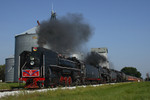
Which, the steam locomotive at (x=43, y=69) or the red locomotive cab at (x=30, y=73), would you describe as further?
the steam locomotive at (x=43, y=69)

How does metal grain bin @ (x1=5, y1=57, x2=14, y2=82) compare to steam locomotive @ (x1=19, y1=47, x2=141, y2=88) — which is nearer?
steam locomotive @ (x1=19, y1=47, x2=141, y2=88)

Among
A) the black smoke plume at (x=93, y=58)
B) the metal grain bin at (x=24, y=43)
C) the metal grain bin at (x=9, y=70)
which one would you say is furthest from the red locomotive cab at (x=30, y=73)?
the metal grain bin at (x=9, y=70)

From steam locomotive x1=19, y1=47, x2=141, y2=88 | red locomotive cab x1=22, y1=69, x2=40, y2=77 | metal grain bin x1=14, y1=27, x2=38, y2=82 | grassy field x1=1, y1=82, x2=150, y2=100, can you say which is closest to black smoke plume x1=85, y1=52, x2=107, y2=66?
metal grain bin x1=14, y1=27, x2=38, y2=82

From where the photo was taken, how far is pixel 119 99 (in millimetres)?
8867

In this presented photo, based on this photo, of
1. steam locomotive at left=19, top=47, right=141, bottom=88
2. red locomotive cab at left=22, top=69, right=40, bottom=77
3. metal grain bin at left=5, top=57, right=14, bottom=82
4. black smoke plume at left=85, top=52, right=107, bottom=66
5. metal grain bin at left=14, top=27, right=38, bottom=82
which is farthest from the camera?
metal grain bin at left=5, top=57, right=14, bottom=82

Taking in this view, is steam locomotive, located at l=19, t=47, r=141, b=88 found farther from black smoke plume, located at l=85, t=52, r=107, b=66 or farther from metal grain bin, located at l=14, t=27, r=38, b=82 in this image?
metal grain bin, located at l=14, t=27, r=38, b=82

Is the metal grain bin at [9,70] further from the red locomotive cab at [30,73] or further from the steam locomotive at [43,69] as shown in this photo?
the red locomotive cab at [30,73]

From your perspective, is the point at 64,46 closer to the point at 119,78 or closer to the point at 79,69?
the point at 79,69

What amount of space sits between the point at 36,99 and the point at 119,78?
4613cm

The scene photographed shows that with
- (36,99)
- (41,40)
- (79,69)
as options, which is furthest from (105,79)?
(36,99)

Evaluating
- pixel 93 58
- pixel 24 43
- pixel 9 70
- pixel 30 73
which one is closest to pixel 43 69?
pixel 30 73

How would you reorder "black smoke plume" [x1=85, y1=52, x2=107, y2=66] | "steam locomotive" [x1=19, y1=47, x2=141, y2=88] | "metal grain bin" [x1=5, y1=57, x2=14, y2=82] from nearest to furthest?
"steam locomotive" [x1=19, y1=47, x2=141, y2=88] → "black smoke plume" [x1=85, y1=52, x2=107, y2=66] → "metal grain bin" [x1=5, y1=57, x2=14, y2=82]

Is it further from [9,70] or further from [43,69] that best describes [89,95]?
[9,70]

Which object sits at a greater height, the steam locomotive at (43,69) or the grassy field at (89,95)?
the steam locomotive at (43,69)
